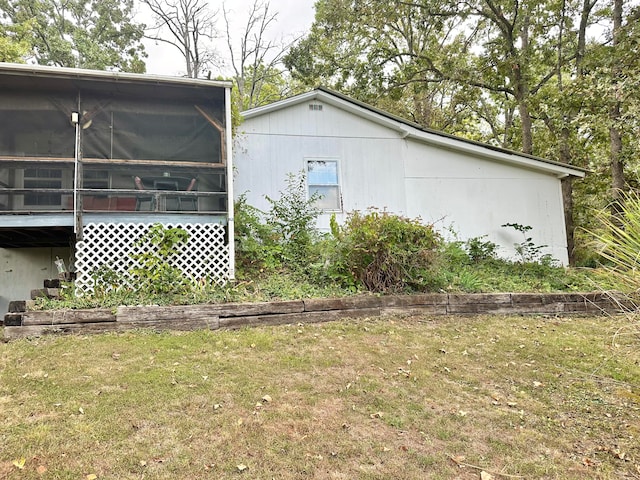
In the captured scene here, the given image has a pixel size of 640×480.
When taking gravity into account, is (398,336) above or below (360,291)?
below

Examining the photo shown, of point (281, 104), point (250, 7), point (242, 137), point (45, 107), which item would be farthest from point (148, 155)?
point (250, 7)

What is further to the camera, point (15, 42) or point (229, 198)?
point (15, 42)

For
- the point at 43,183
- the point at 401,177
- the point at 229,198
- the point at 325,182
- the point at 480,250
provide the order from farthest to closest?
the point at 401,177, the point at 480,250, the point at 325,182, the point at 43,183, the point at 229,198

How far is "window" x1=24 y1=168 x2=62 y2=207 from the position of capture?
7.23 m

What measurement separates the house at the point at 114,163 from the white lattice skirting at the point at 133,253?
0.02m

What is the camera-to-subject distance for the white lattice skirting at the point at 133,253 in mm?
5766

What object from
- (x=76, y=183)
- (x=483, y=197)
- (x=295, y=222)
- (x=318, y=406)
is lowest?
(x=318, y=406)

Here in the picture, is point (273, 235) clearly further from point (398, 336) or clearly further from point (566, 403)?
point (566, 403)

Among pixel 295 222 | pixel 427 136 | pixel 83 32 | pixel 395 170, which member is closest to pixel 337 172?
pixel 395 170

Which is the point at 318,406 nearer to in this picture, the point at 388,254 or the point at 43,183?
the point at 388,254

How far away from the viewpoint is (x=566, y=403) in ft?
10.7

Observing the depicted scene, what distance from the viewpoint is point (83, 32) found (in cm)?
1970

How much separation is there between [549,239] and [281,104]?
768 cm

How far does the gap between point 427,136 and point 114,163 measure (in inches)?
278
